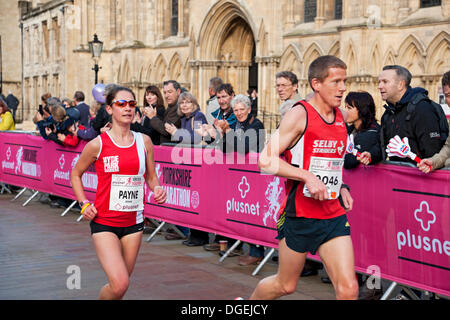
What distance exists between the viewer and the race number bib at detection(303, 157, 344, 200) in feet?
15.3

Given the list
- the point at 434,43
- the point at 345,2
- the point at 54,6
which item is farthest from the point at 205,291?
the point at 54,6

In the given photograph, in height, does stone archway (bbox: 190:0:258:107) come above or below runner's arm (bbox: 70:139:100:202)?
above

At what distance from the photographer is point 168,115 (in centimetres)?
979

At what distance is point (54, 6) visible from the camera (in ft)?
154

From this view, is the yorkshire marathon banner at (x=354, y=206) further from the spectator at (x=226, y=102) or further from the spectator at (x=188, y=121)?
the spectator at (x=226, y=102)

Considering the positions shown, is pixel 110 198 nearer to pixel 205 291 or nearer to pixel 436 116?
pixel 205 291

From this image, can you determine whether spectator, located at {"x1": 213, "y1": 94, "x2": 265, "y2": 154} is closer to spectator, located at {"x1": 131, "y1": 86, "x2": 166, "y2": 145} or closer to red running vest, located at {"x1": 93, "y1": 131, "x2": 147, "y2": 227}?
spectator, located at {"x1": 131, "y1": 86, "x2": 166, "y2": 145}

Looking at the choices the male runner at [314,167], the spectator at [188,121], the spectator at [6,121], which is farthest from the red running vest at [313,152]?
the spectator at [6,121]

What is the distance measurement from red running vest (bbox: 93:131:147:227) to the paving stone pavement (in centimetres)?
158

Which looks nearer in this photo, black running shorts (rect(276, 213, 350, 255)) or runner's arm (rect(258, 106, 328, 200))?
runner's arm (rect(258, 106, 328, 200))

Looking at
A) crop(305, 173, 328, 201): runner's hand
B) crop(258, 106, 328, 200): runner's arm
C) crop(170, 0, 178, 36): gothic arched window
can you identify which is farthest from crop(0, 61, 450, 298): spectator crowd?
crop(170, 0, 178, 36): gothic arched window

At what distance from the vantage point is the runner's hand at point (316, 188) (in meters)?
4.37

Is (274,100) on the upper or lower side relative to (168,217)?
upper

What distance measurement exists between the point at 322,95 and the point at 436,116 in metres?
1.87
